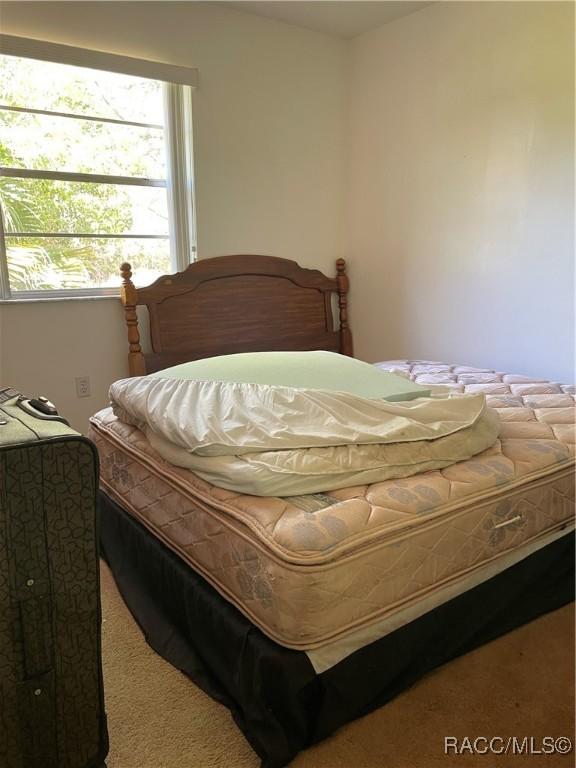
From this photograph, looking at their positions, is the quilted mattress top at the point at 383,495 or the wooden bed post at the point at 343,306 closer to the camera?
the quilted mattress top at the point at 383,495

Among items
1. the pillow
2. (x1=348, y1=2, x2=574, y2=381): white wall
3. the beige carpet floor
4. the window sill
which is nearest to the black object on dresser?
the beige carpet floor

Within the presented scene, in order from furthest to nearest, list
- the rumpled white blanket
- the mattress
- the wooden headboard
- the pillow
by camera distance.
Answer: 1. the wooden headboard
2. the pillow
3. the rumpled white blanket
4. the mattress

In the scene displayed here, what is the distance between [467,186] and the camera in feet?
9.20

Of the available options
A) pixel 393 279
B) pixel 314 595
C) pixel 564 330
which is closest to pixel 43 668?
pixel 314 595

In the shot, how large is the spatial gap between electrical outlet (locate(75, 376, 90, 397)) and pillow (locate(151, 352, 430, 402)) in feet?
3.30

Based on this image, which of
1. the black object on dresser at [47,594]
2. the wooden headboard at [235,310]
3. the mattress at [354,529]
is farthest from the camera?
the wooden headboard at [235,310]

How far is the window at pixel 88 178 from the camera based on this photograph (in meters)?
2.53

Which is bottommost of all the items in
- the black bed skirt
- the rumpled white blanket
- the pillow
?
the black bed skirt

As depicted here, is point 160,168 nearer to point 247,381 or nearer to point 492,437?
point 247,381

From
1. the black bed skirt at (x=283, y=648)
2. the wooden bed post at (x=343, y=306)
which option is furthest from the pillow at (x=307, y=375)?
the wooden bed post at (x=343, y=306)

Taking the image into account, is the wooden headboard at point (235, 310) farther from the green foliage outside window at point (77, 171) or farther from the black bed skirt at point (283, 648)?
the black bed skirt at point (283, 648)

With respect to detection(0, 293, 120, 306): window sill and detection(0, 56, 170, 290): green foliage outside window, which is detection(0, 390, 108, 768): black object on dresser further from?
detection(0, 56, 170, 290): green foliage outside window

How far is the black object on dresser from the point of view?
36.7 inches

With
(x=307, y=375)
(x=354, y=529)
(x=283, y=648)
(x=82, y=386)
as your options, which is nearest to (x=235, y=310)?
(x=82, y=386)
